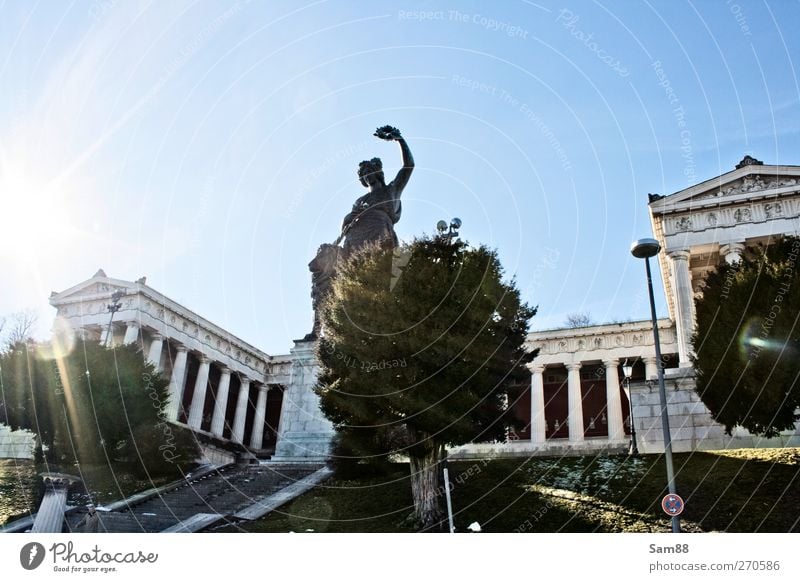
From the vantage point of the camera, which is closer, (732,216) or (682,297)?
(682,297)

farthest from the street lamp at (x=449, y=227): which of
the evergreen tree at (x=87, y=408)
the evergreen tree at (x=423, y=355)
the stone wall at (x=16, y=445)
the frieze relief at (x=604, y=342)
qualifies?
the frieze relief at (x=604, y=342)

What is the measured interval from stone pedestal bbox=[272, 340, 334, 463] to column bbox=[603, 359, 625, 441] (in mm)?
22220

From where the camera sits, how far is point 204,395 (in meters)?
41.9

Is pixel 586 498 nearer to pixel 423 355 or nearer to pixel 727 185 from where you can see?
pixel 423 355

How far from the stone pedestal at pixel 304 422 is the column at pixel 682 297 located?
17.5 meters

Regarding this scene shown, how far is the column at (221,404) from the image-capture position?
143 feet

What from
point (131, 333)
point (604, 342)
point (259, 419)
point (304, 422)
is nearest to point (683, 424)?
point (304, 422)

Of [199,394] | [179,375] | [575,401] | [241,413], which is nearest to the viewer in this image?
[575,401]

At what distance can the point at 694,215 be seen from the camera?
3172 centimetres

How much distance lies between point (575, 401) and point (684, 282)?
11911 mm
